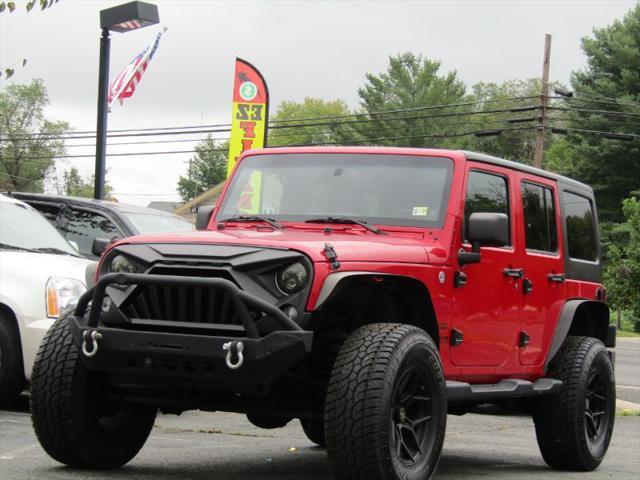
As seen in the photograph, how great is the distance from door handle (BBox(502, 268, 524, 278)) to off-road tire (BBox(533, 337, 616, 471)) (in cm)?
89

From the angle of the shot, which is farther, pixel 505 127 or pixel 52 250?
pixel 505 127

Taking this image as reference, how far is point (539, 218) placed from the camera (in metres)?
8.70

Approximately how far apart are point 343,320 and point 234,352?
93 centimetres

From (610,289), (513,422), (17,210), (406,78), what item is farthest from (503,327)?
(406,78)

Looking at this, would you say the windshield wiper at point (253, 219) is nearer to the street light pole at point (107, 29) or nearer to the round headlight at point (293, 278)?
the round headlight at point (293, 278)

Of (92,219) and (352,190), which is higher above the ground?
(352,190)

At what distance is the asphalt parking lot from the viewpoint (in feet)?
23.5

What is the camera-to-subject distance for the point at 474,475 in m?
7.82

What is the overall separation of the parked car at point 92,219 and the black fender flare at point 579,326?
548cm

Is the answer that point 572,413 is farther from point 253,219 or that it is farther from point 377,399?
point 377,399

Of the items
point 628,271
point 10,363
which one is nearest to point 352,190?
point 10,363

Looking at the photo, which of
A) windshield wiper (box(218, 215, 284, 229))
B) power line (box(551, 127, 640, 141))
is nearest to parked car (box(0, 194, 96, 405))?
windshield wiper (box(218, 215, 284, 229))

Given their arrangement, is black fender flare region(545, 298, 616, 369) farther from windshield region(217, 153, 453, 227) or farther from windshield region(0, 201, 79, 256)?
windshield region(0, 201, 79, 256)

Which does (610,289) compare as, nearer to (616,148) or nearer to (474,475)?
(616,148)
